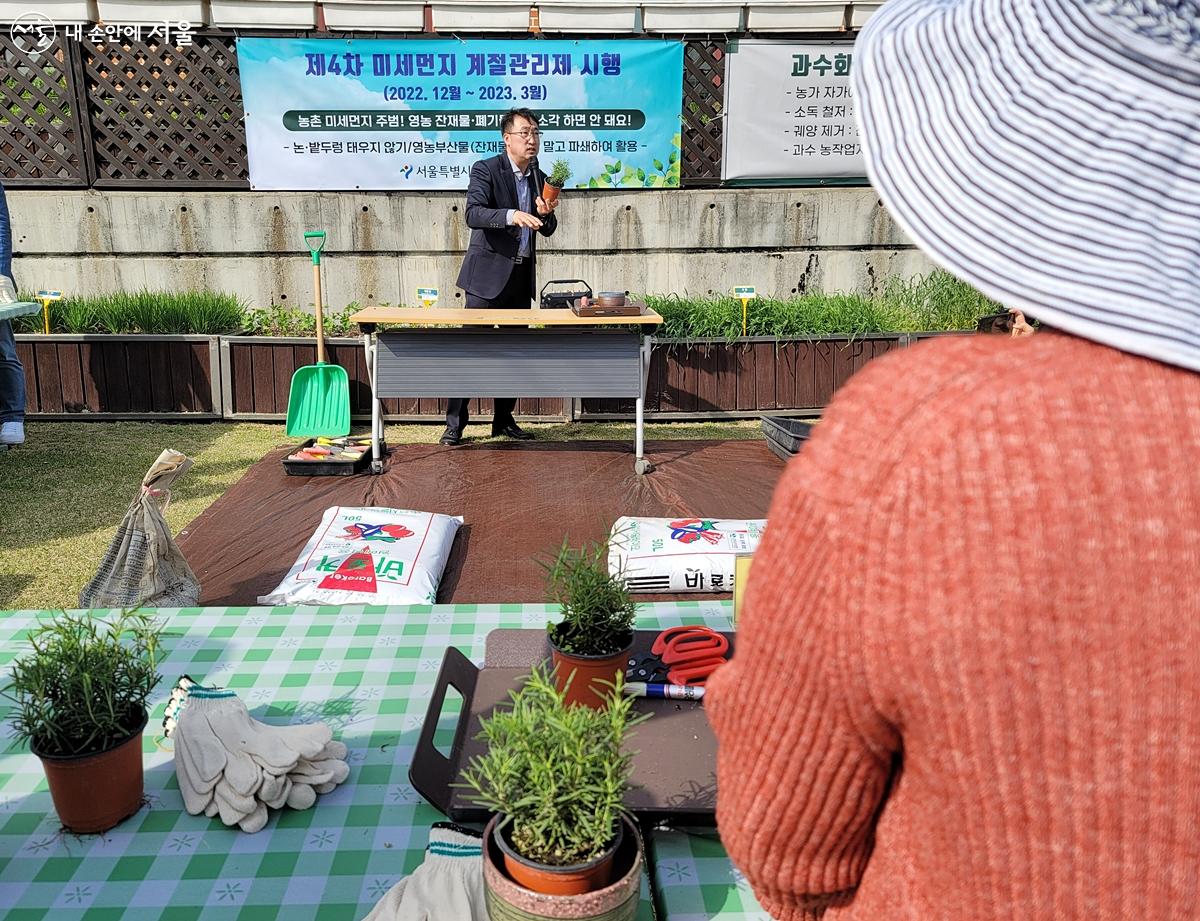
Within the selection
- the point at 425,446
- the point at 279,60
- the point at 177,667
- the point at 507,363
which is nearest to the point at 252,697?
the point at 177,667

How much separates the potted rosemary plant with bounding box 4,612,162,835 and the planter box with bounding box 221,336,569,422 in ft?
14.9

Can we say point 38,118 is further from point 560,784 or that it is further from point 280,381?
point 560,784

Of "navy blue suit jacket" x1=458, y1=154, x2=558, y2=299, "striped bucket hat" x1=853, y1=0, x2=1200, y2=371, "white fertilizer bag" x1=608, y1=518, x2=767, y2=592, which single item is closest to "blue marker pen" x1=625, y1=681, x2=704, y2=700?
"striped bucket hat" x1=853, y1=0, x2=1200, y2=371

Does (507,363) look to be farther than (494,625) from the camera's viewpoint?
Yes

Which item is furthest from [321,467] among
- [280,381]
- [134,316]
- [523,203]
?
[134,316]

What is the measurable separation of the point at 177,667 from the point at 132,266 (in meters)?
6.20

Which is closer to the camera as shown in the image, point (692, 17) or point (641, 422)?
point (641, 422)

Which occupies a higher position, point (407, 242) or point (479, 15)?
point (479, 15)

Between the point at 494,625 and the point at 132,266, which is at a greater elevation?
the point at 132,266

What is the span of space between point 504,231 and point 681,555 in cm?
286

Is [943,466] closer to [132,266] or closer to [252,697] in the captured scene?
[252,697]

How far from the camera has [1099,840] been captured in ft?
1.57

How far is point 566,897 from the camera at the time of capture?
2.87ft

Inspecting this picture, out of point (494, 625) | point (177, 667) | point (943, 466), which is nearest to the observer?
point (943, 466)
